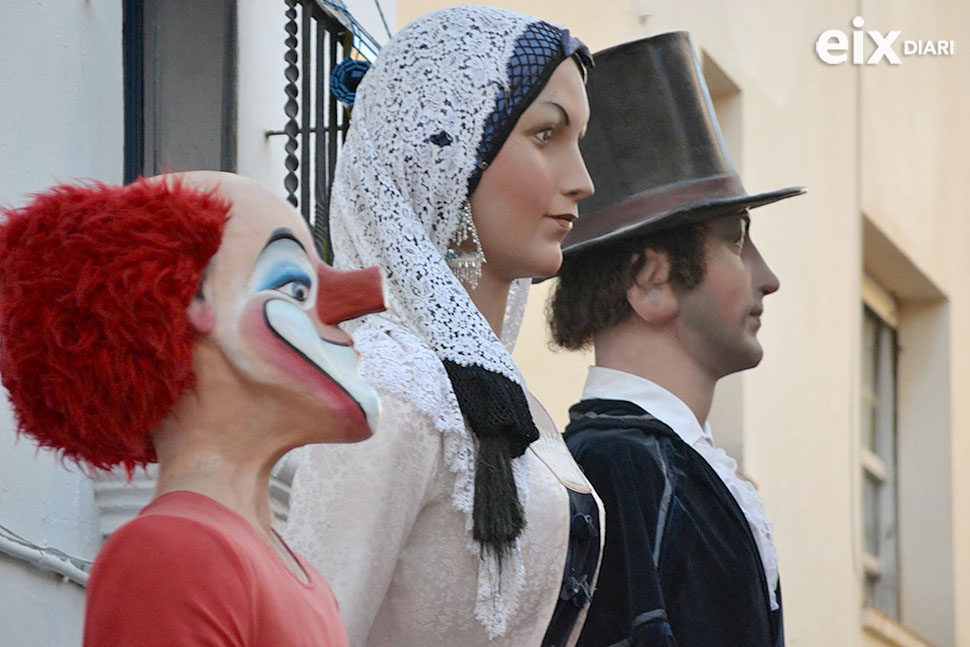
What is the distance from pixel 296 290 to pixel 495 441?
62cm

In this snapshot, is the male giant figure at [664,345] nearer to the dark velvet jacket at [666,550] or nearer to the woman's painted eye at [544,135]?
the dark velvet jacket at [666,550]

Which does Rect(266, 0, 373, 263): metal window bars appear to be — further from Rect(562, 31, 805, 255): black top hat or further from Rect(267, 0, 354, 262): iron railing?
Rect(562, 31, 805, 255): black top hat

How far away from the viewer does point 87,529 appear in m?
3.47

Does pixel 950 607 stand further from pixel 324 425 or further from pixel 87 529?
pixel 324 425

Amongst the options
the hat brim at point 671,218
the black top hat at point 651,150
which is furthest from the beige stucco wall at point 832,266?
the hat brim at point 671,218

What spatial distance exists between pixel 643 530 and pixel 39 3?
152 centimetres

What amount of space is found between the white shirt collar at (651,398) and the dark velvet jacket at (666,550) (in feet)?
0.25

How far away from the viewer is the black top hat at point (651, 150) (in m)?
3.87

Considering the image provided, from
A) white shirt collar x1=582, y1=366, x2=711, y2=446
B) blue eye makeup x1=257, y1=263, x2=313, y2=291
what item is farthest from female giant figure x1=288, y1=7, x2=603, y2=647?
white shirt collar x1=582, y1=366, x2=711, y2=446

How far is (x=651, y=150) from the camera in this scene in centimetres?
399

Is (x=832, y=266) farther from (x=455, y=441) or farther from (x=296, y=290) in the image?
(x=296, y=290)

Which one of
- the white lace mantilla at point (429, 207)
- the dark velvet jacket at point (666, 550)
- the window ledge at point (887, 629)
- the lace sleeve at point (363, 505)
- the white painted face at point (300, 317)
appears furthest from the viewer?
the window ledge at point (887, 629)

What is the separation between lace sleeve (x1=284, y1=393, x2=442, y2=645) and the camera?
2.51 metres

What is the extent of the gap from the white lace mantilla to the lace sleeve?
46 millimetres
